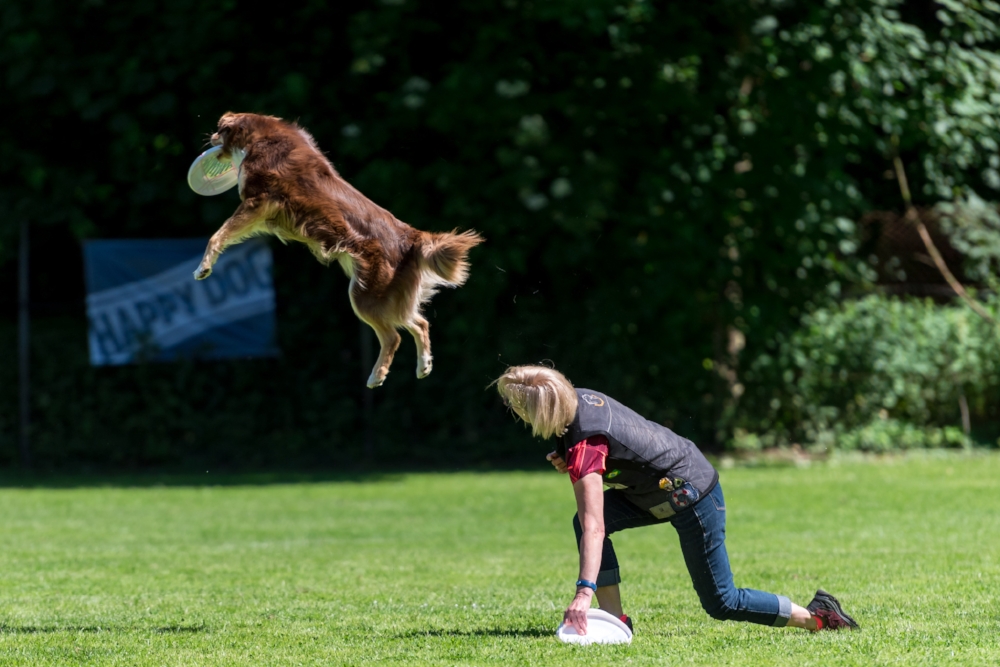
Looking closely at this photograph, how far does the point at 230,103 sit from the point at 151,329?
317 centimetres

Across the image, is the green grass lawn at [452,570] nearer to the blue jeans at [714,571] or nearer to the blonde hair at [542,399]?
the blue jeans at [714,571]

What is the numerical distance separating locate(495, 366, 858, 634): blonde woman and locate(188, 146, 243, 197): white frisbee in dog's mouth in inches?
67.5

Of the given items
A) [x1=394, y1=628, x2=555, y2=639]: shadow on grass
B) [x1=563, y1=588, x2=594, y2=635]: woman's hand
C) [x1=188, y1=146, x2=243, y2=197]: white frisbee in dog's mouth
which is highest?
[x1=188, y1=146, x2=243, y2=197]: white frisbee in dog's mouth

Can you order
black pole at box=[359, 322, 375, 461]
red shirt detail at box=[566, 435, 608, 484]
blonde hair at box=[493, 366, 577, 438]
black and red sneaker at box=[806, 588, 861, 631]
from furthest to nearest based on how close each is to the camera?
black pole at box=[359, 322, 375, 461]
black and red sneaker at box=[806, 588, 861, 631]
red shirt detail at box=[566, 435, 608, 484]
blonde hair at box=[493, 366, 577, 438]

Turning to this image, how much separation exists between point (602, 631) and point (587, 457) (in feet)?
2.99

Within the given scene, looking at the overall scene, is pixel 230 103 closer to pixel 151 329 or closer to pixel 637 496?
pixel 151 329

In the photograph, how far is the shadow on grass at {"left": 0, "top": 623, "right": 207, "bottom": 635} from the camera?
682cm

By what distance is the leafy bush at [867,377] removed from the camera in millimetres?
16609

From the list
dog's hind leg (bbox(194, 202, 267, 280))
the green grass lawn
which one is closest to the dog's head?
dog's hind leg (bbox(194, 202, 267, 280))

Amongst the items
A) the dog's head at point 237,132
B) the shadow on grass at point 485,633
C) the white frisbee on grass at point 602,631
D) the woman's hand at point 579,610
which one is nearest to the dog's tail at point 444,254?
the dog's head at point 237,132

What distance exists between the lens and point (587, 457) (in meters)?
5.87

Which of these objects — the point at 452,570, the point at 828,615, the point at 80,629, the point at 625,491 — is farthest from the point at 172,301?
the point at 828,615

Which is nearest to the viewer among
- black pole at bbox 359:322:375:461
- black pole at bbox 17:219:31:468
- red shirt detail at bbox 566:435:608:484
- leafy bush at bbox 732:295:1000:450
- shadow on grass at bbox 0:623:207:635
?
red shirt detail at bbox 566:435:608:484

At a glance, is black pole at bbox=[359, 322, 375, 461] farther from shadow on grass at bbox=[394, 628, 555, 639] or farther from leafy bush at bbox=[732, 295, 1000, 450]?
shadow on grass at bbox=[394, 628, 555, 639]
